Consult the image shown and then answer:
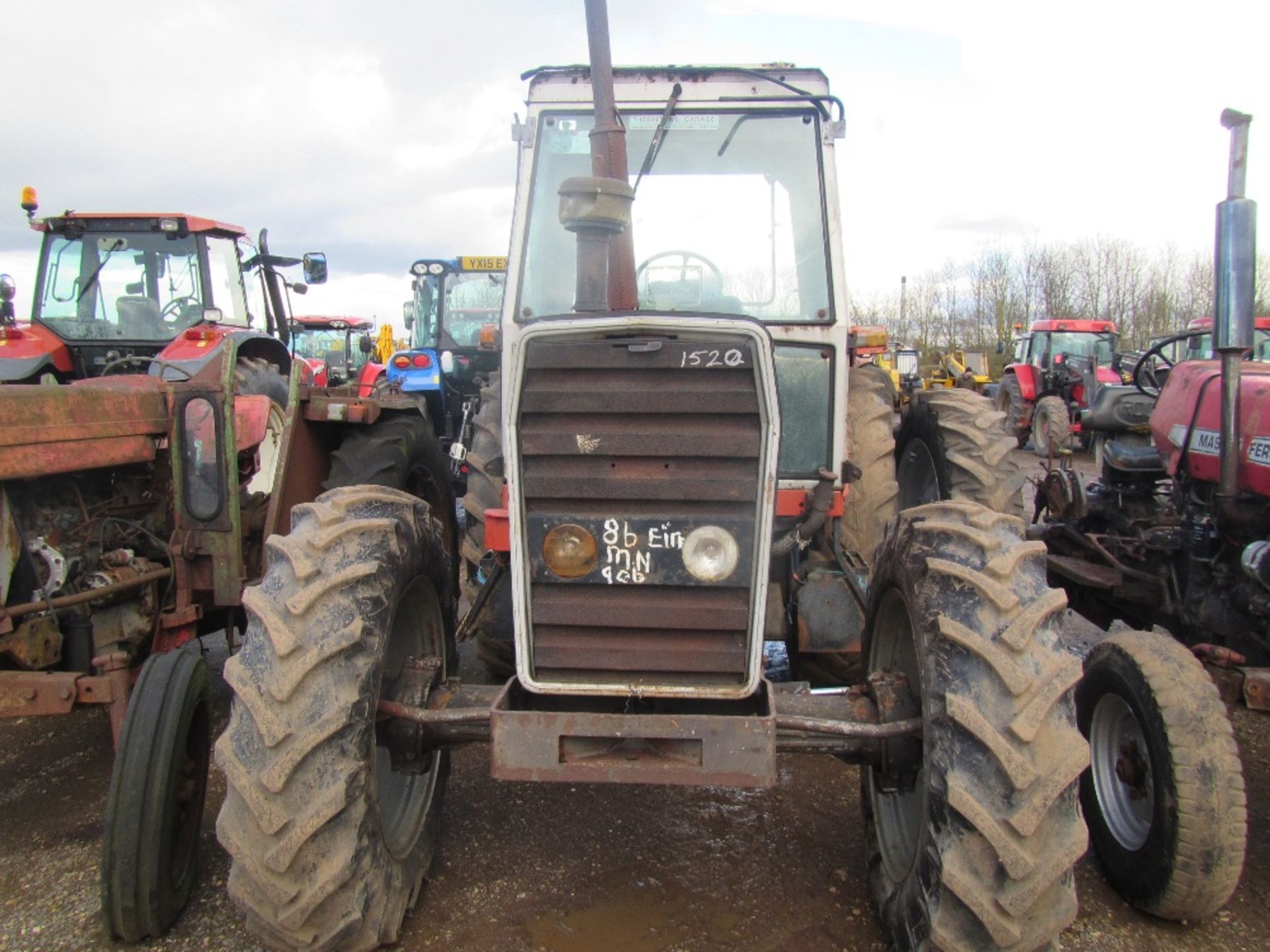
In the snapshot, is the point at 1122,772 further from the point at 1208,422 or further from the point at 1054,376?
the point at 1054,376

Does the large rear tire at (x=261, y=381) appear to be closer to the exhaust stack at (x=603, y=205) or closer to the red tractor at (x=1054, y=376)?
the exhaust stack at (x=603, y=205)

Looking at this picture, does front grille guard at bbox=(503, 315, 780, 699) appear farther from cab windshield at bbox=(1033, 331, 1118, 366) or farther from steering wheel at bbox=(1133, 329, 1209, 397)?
cab windshield at bbox=(1033, 331, 1118, 366)

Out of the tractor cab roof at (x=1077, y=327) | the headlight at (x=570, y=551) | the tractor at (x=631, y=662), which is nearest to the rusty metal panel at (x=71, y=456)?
the tractor at (x=631, y=662)

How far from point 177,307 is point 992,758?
7.27 meters

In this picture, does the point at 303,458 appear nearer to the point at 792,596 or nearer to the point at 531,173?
the point at 531,173

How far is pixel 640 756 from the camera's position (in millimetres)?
2447

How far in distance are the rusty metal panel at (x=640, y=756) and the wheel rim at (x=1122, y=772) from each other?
149cm

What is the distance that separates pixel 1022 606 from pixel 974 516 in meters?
0.40

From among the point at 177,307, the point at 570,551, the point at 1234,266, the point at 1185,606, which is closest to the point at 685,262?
the point at 570,551

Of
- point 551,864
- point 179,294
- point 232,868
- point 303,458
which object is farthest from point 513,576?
point 179,294

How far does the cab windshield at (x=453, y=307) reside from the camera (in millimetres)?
10719

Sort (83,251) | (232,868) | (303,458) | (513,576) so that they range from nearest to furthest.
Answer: (232,868) < (513,576) < (303,458) < (83,251)

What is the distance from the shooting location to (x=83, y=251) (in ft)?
24.5

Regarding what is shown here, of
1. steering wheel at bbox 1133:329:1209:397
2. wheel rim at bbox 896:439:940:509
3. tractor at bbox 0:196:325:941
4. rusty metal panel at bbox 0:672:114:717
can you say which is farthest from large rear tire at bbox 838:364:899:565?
rusty metal panel at bbox 0:672:114:717
